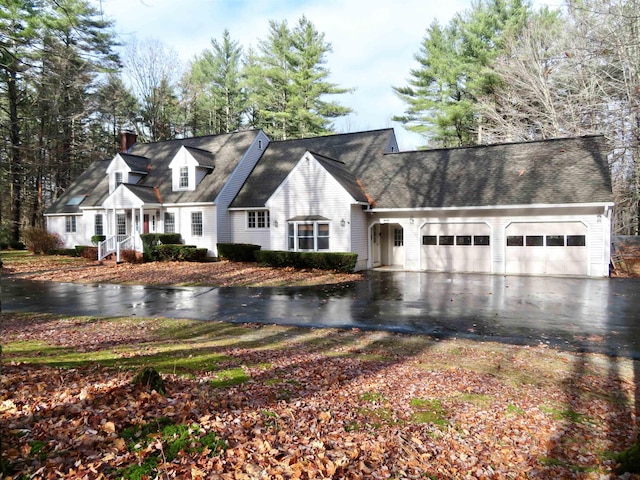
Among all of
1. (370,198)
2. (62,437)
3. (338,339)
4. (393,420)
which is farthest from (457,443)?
(370,198)

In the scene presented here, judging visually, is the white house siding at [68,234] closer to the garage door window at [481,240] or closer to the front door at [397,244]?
the front door at [397,244]

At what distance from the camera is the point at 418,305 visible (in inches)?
464

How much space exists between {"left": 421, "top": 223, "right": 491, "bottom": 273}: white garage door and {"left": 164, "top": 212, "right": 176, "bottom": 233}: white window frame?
1514cm

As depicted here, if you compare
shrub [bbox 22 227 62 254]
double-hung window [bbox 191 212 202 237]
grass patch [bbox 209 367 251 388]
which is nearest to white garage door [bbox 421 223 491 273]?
double-hung window [bbox 191 212 202 237]

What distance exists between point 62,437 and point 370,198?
18.9m

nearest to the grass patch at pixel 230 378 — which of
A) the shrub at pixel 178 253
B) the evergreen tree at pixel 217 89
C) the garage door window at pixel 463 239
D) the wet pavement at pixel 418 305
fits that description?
the wet pavement at pixel 418 305

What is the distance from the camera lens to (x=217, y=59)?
43.1 meters

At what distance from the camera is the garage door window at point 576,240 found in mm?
17500

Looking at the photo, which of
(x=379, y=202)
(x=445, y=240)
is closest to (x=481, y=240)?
(x=445, y=240)

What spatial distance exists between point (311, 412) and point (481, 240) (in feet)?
54.9

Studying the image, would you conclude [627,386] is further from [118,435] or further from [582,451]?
[118,435]

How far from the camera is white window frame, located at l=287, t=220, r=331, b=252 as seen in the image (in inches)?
798

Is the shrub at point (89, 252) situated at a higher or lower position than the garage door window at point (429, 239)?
lower

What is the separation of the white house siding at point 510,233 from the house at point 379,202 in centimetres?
5
